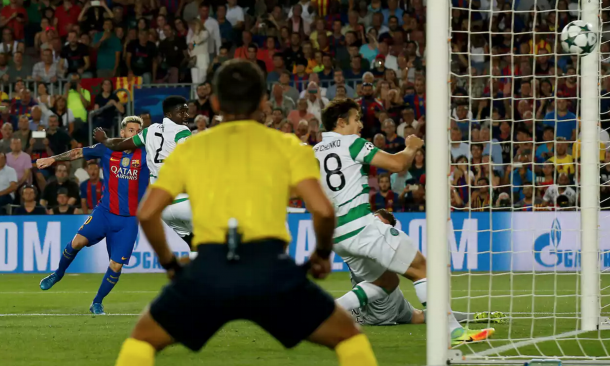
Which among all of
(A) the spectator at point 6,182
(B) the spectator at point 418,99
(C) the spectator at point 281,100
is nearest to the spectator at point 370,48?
(B) the spectator at point 418,99

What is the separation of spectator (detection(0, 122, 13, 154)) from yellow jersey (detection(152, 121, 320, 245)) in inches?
596

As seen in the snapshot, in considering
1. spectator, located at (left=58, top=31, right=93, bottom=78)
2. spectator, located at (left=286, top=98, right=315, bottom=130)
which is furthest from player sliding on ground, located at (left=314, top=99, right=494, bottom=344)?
spectator, located at (left=58, top=31, right=93, bottom=78)

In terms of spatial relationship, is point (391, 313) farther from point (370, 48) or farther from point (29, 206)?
point (370, 48)

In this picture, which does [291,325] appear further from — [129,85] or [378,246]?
[129,85]

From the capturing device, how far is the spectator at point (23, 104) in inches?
752

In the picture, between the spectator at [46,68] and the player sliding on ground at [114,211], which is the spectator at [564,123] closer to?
the player sliding on ground at [114,211]

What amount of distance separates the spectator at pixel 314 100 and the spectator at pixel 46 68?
5.78 metres

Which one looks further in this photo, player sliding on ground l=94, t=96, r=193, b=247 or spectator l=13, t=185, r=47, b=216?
spectator l=13, t=185, r=47, b=216

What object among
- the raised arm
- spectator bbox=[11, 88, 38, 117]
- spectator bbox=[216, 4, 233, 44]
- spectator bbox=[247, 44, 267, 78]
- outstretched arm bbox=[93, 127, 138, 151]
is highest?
spectator bbox=[216, 4, 233, 44]

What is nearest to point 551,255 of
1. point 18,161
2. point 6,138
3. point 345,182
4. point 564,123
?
point 564,123

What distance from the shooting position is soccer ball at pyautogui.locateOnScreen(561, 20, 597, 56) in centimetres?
753

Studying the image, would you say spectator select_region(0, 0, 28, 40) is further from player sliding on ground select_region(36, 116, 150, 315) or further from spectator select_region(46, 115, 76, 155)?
player sliding on ground select_region(36, 116, 150, 315)

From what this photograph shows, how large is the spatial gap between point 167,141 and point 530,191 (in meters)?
7.22

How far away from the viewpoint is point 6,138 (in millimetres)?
18203
